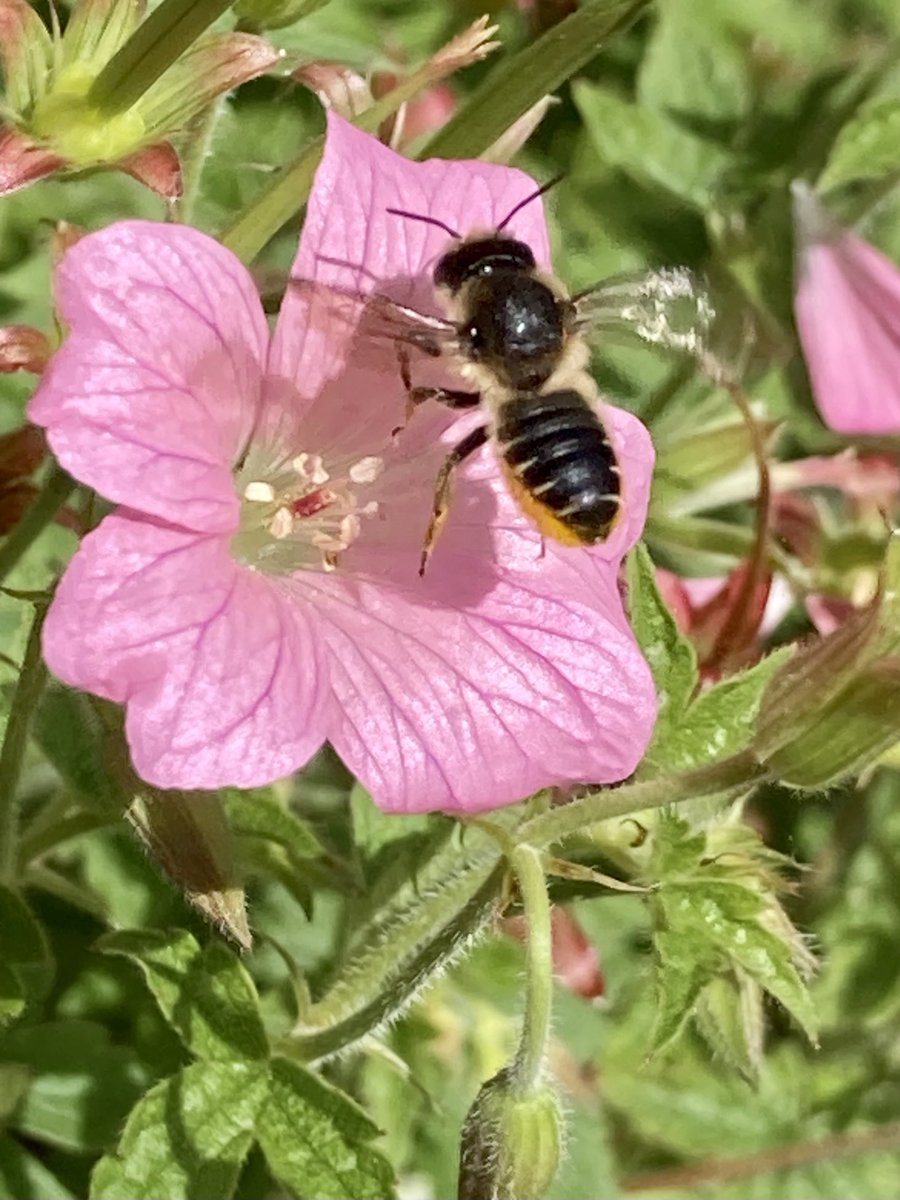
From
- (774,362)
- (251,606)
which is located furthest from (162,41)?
(774,362)

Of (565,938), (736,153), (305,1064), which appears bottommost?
(565,938)

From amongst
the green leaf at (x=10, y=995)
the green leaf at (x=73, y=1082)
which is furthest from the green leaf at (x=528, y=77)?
the green leaf at (x=73, y=1082)

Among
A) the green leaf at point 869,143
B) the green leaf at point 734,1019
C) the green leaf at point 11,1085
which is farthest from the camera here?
the green leaf at point 869,143

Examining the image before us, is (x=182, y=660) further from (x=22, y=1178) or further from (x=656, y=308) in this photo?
(x=22, y=1178)

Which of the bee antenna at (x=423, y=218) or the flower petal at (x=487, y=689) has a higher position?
the bee antenna at (x=423, y=218)

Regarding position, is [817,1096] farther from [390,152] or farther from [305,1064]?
[390,152]

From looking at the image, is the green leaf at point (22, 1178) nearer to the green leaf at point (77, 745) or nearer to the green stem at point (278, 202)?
the green leaf at point (77, 745)

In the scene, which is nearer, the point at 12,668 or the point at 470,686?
the point at 470,686

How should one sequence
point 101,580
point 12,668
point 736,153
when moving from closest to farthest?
1. point 101,580
2. point 12,668
3. point 736,153

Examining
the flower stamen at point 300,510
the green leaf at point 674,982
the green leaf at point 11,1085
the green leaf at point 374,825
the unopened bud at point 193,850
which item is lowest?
the green leaf at point 11,1085
